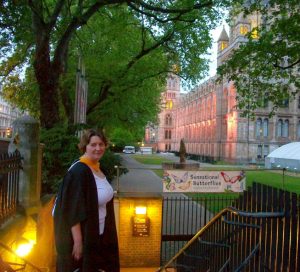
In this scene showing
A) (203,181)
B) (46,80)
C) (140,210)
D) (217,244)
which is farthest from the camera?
(203,181)

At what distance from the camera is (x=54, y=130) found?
1177 cm

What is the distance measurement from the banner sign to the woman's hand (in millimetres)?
9376

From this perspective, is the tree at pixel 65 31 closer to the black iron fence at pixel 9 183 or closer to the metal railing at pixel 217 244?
the black iron fence at pixel 9 183

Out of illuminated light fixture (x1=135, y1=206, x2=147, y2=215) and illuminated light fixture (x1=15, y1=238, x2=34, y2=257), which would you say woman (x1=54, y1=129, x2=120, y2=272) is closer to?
illuminated light fixture (x1=15, y1=238, x2=34, y2=257)

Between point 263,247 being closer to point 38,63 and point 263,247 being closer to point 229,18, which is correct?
point 38,63

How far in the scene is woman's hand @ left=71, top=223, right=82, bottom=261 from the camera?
3.57 meters

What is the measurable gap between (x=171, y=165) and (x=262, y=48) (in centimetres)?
1943

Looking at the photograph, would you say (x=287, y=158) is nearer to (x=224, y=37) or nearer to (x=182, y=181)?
(x=182, y=181)


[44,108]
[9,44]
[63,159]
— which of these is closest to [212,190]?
[63,159]

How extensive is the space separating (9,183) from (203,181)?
25.7 feet

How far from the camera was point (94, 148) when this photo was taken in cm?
387

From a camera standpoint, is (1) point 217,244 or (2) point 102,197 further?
(1) point 217,244

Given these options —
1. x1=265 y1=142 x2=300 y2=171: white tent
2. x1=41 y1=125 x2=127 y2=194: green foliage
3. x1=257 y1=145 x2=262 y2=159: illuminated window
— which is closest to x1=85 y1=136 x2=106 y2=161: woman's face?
x1=41 y1=125 x2=127 y2=194: green foliage

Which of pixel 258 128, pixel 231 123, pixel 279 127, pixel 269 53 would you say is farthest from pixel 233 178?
pixel 279 127
